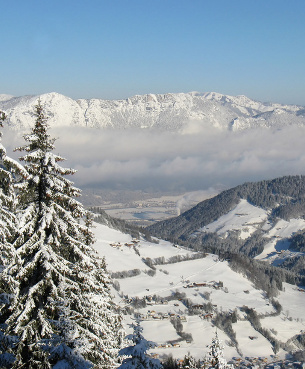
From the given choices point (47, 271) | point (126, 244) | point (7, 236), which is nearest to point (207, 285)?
point (126, 244)

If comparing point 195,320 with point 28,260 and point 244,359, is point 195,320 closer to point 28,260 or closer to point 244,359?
point 244,359

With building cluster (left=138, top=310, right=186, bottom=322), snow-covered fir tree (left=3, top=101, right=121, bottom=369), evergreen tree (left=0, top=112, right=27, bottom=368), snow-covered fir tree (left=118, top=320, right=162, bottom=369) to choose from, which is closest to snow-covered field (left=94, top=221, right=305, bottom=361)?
building cluster (left=138, top=310, right=186, bottom=322)

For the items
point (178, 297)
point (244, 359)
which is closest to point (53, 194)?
point (244, 359)

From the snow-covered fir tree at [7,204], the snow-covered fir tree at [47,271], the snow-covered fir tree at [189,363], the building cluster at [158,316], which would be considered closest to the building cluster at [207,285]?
the building cluster at [158,316]

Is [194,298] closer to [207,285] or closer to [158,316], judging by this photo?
[207,285]

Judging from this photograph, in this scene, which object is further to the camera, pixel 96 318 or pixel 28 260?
pixel 96 318

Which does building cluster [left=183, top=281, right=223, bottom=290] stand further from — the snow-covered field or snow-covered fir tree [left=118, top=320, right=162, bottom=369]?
snow-covered fir tree [left=118, top=320, right=162, bottom=369]

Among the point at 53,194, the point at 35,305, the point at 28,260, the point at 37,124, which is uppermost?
the point at 37,124

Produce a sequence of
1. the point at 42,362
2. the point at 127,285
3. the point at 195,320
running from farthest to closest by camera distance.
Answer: the point at 127,285, the point at 195,320, the point at 42,362
